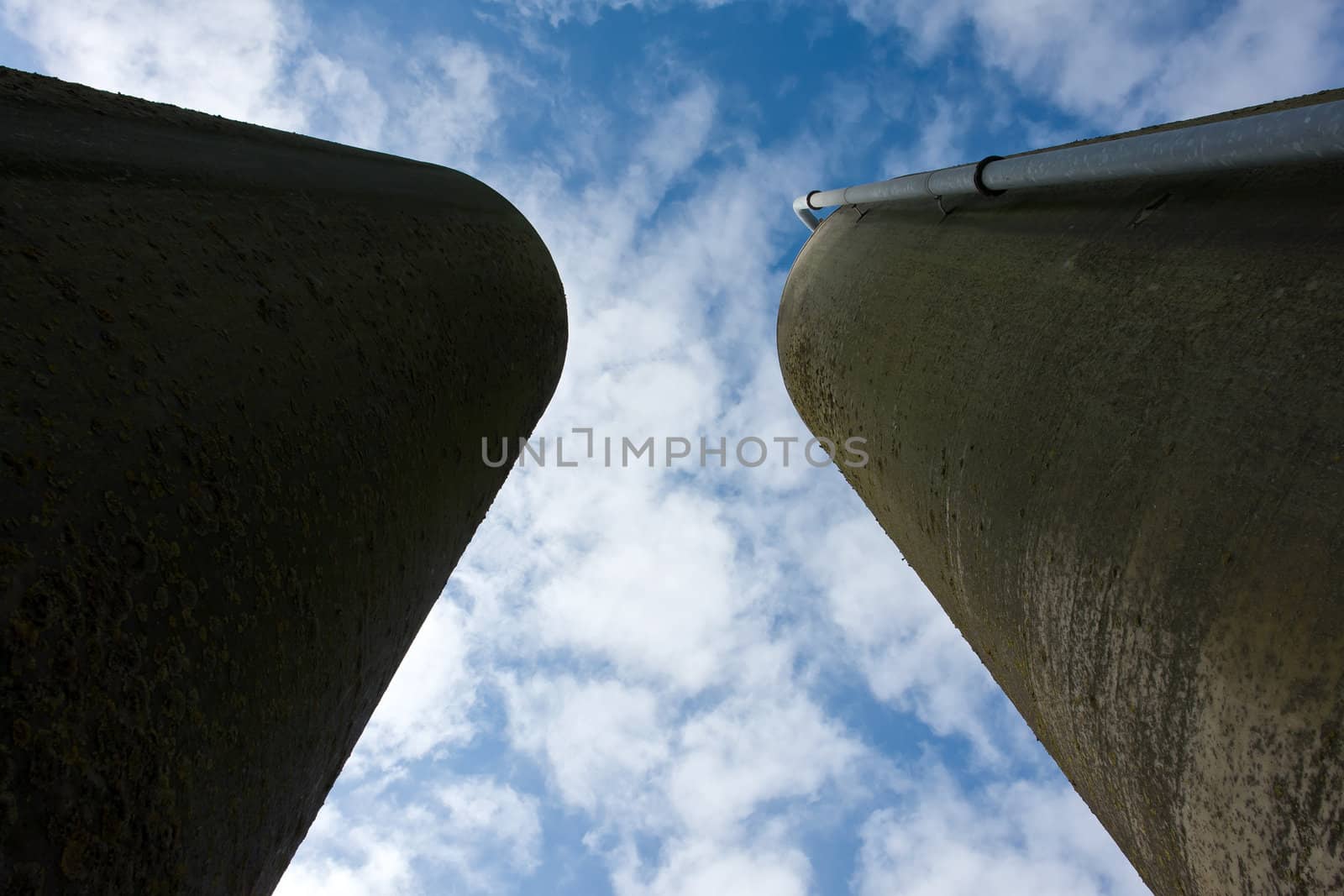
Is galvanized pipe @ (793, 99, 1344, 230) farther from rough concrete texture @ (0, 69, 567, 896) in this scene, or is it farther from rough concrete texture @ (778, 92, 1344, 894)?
rough concrete texture @ (0, 69, 567, 896)

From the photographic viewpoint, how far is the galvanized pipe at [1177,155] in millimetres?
2502

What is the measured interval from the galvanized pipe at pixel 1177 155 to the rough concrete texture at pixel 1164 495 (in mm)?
134

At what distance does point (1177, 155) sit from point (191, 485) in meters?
3.45

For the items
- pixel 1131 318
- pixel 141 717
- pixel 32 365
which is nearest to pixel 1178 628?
pixel 1131 318

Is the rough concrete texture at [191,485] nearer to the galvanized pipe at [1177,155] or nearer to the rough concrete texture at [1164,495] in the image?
the rough concrete texture at [1164,495]

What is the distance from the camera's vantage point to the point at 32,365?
1.76m

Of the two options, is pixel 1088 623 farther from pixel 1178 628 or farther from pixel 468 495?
pixel 468 495

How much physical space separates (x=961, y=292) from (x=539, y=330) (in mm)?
2979

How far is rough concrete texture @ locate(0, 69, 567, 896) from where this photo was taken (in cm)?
164

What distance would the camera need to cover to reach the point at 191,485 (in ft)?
6.79

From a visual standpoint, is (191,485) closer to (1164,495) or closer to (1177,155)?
(1164,495)

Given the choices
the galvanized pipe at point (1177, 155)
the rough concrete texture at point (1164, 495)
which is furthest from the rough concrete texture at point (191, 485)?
the galvanized pipe at point (1177, 155)

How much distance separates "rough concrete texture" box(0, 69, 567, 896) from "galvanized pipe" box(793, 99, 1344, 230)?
9.92 ft

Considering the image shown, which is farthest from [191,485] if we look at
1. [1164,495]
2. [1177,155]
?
[1177,155]
